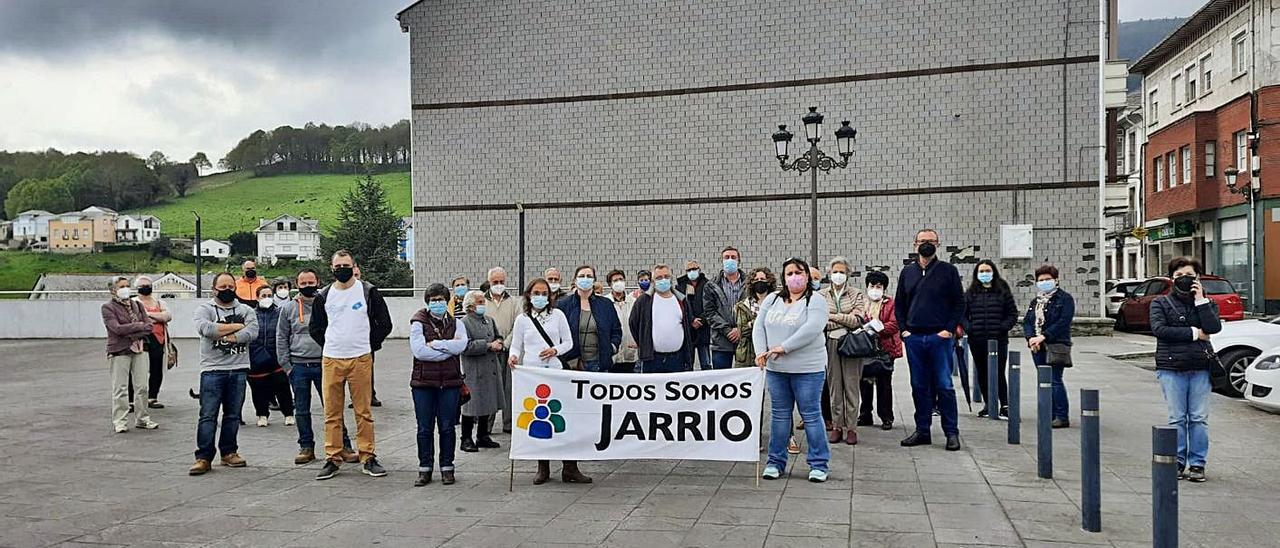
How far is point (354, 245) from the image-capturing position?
1781 inches

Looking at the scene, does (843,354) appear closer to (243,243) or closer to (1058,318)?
(1058,318)

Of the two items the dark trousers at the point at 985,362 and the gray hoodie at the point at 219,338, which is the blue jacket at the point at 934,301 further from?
the gray hoodie at the point at 219,338

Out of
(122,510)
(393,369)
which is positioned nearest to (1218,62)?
(393,369)

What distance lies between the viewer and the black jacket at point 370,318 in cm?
876

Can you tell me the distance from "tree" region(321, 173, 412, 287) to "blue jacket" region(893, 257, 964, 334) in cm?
3588

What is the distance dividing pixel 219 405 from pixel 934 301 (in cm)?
688

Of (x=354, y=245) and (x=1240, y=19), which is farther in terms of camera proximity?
(x=354, y=245)

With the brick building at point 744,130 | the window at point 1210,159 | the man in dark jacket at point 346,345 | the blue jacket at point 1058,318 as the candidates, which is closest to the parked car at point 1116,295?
the brick building at point 744,130

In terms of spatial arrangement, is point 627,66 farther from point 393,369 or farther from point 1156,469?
point 1156,469

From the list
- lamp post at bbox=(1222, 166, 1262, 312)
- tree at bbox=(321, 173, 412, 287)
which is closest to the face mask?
tree at bbox=(321, 173, 412, 287)

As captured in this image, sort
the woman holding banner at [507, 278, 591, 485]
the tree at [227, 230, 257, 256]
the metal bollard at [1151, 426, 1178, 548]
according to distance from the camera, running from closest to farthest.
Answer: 1. the metal bollard at [1151, 426, 1178, 548]
2. the woman holding banner at [507, 278, 591, 485]
3. the tree at [227, 230, 257, 256]

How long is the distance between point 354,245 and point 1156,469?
4313 centimetres

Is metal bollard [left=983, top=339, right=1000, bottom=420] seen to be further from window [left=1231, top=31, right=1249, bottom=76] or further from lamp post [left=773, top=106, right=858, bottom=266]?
window [left=1231, top=31, right=1249, bottom=76]

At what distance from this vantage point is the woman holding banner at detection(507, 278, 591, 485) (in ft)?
29.5
